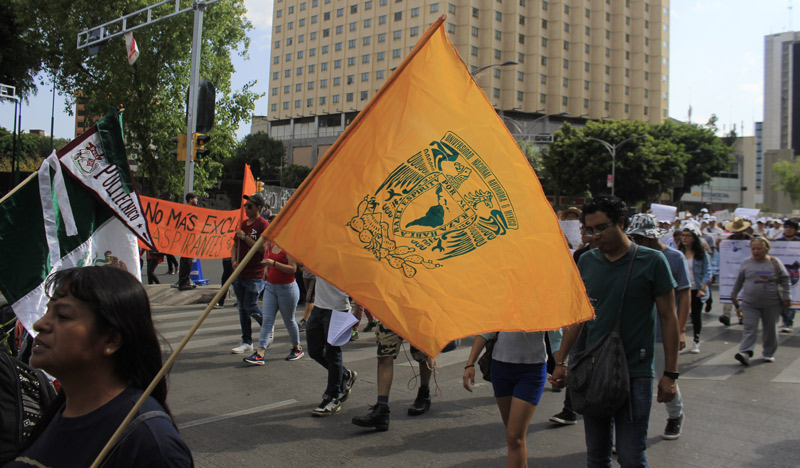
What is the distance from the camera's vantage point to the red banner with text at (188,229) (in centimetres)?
1070

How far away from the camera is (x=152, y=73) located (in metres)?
31.0

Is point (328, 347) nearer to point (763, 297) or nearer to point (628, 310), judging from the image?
point (628, 310)

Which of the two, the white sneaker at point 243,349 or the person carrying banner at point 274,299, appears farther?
the white sneaker at point 243,349

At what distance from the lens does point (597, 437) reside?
136 inches

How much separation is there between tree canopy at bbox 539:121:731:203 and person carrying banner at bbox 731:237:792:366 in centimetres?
4394

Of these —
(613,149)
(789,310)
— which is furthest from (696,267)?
(613,149)

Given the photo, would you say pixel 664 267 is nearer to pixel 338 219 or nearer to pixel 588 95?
pixel 338 219

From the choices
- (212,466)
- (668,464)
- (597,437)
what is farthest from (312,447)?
(668,464)

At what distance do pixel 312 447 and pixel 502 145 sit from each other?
9.64 ft

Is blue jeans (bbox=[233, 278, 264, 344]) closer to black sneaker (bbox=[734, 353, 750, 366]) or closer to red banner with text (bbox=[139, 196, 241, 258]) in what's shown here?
red banner with text (bbox=[139, 196, 241, 258])

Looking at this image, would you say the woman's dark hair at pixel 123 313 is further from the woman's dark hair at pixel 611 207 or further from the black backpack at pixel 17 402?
the woman's dark hair at pixel 611 207

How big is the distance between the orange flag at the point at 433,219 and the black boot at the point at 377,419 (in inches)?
104

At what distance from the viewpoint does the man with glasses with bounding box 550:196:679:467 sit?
11.2ft

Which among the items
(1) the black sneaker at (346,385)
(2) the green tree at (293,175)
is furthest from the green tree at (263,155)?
(1) the black sneaker at (346,385)
